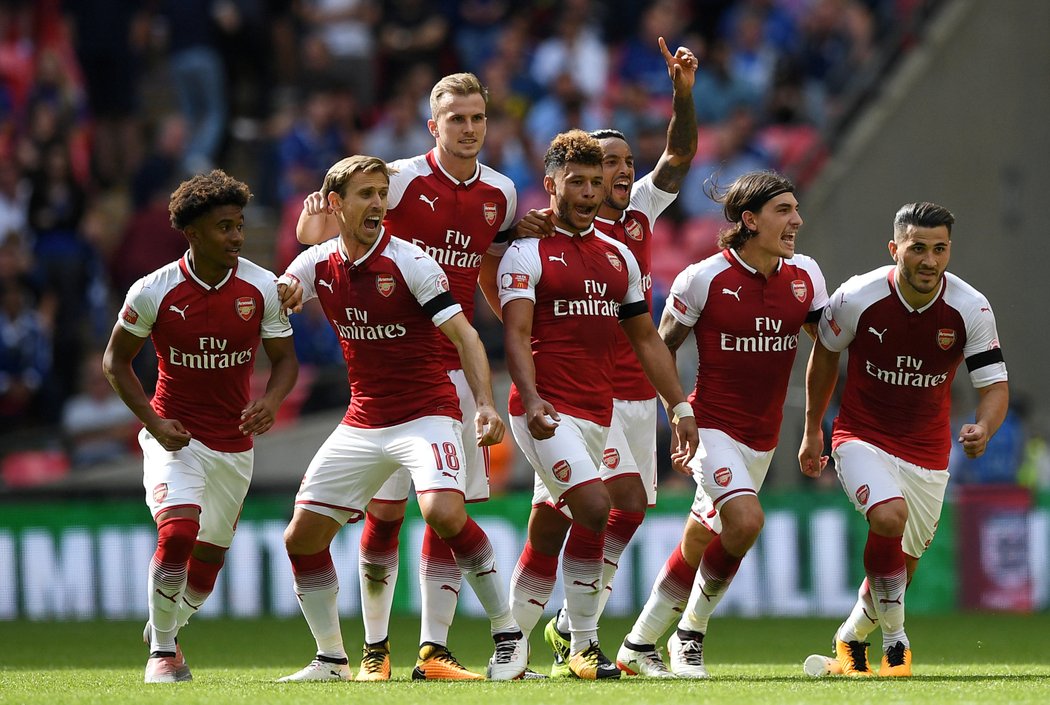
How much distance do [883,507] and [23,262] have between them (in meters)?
10.5

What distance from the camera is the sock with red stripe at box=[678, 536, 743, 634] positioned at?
8.52 meters

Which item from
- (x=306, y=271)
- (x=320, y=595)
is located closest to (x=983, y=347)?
(x=306, y=271)

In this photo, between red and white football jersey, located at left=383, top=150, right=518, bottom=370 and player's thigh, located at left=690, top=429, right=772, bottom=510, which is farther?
red and white football jersey, located at left=383, top=150, right=518, bottom=370

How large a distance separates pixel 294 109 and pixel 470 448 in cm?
1048

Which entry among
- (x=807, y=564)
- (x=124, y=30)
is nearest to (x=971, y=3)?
(x=807, y=564)

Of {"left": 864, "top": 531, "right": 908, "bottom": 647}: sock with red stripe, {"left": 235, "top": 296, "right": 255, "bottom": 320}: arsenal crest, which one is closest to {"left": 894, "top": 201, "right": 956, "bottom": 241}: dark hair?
{"left": 864, "top": 531, "right": 908, "bottom": 647}: sock with red stripe

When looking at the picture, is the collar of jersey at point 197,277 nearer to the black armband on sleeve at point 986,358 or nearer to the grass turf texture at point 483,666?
the grass turf texture at point 483,666

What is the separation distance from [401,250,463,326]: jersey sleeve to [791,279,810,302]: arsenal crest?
1.83 meters

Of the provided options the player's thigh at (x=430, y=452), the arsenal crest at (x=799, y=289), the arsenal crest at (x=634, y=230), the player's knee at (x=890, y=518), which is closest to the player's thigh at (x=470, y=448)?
the player's thigh at (x=430, y=452)

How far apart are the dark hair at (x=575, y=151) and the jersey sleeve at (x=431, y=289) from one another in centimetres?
86

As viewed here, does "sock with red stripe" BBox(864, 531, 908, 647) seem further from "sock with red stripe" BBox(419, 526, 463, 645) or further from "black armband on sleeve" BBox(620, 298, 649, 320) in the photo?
"sock with red stripe" BBox(419, 526, 463, 645)

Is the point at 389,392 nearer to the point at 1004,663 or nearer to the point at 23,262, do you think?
the point at 1004,663

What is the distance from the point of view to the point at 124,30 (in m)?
18.2

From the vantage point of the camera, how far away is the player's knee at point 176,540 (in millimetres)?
8336
